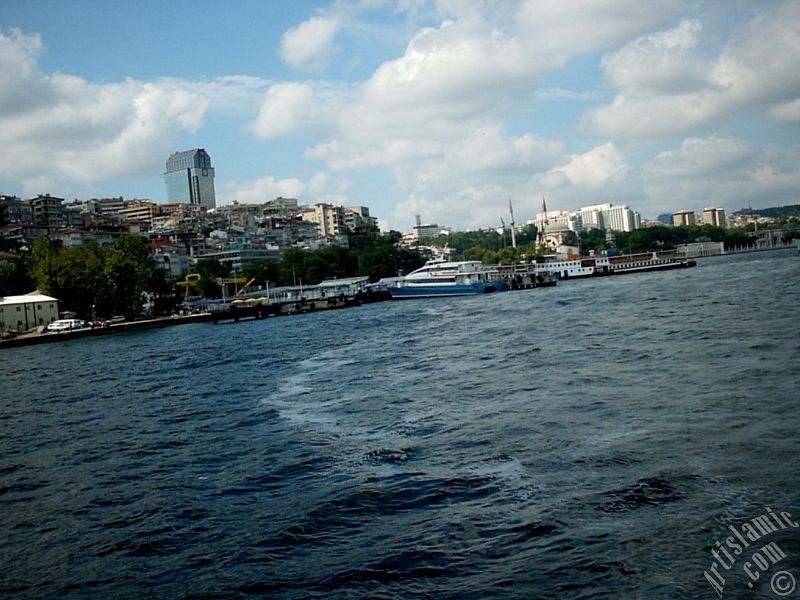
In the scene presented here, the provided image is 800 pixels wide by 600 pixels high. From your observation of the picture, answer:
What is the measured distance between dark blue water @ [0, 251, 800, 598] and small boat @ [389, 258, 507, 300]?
4780 cm

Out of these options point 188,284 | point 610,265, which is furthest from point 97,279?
point 610,265

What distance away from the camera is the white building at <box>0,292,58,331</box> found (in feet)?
169

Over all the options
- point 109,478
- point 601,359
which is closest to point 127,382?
point 109,478

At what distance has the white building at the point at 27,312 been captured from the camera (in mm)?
51500

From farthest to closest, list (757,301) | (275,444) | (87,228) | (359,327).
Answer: (87,228), (359,327), (757,301), (275,444)

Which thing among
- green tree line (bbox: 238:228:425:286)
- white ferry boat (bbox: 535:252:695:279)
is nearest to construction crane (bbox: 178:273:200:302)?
green tree line (bbox: 238:228:425:286)

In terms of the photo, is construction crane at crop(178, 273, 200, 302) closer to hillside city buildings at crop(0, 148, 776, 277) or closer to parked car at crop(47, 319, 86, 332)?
hillside city buildings at crop(0, 148, 776, 277)

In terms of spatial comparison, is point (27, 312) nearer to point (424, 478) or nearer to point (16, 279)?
point (16, 279)

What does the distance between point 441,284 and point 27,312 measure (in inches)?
1387

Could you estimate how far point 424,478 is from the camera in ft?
26.9

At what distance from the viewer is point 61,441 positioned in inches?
513

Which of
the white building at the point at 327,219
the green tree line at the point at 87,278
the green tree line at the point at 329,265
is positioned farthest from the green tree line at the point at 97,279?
the white building at the point at 327,219

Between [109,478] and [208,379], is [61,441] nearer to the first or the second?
[109,478]

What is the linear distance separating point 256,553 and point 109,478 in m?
4.43
